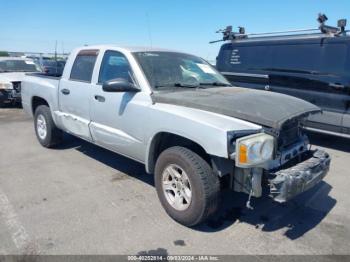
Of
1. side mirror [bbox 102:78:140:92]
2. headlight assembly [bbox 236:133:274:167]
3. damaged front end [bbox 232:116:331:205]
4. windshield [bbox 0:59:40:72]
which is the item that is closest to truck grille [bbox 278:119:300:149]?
damaged front end [bbox 232:116:331:205]

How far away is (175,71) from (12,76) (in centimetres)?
813

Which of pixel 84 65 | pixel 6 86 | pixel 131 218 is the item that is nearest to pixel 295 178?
pixel 131 218

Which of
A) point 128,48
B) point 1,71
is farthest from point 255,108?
point 1,71

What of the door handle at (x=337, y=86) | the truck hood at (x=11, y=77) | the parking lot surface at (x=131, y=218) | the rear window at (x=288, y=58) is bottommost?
the parking lot surface at (x=131, y=218)

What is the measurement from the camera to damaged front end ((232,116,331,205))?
2.97 meters

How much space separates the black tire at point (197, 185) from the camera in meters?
3.10

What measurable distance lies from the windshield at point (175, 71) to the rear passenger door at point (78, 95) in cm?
99

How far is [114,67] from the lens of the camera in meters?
4.37

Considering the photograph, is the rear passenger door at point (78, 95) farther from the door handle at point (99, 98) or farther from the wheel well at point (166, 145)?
the wheel well at point (166, 145)

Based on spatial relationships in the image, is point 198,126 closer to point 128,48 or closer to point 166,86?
point 166,86

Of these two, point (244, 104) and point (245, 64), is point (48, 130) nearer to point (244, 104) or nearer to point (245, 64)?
point (244, 104)

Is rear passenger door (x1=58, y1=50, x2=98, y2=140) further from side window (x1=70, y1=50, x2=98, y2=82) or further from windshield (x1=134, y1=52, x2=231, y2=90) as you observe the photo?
windshield (x1=134, y1=52, x2=231, y2=90)

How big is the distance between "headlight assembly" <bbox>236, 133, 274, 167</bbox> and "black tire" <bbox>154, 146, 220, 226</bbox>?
1.23 ft

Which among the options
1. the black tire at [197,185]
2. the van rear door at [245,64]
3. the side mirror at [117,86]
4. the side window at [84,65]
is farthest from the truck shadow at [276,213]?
the van rear door at [245,64]
